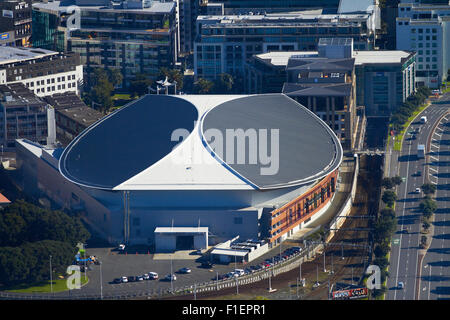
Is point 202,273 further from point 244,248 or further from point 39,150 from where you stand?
point 39,150

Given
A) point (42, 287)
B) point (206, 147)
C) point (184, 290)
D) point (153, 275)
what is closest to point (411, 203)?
point (206, 147)

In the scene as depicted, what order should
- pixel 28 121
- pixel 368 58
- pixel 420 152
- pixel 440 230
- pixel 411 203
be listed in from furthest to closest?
pixel 368 58
pixel 28 121
pixel 420 152
pixel 411 203
pixel 440 230

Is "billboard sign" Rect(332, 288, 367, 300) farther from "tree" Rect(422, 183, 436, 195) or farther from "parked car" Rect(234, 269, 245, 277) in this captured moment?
"tree" Rect(422, 183, 436, 195)

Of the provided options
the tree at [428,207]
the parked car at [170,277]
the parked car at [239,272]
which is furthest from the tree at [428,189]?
the parked car at [170,277]

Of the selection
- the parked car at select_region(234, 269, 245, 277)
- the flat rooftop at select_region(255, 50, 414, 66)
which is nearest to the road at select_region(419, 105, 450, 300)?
the flat rooftop at select_region(255, 50, 414, 66)

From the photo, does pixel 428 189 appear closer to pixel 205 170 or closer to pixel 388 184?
pixel 388 184

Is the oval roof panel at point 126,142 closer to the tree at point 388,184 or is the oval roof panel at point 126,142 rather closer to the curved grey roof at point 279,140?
the curved grey roof at point 279,140
